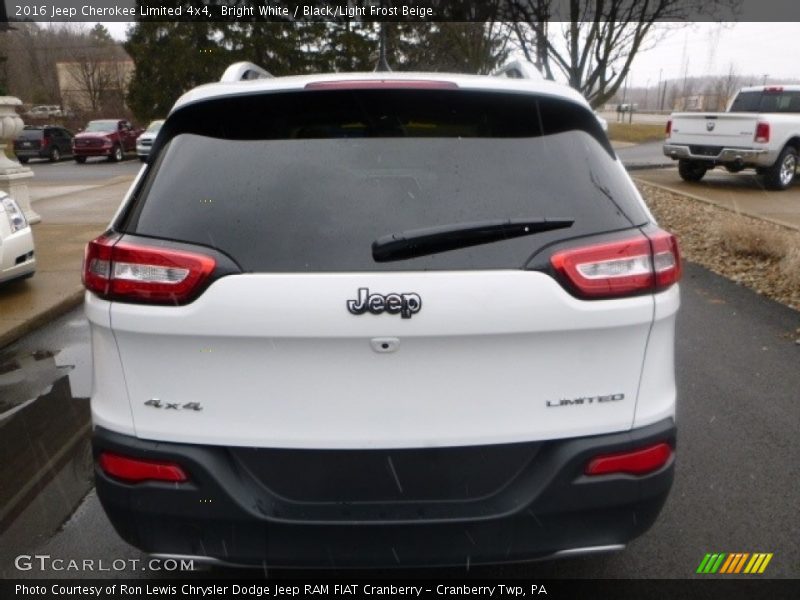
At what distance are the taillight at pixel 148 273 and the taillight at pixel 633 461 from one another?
1.27 metres

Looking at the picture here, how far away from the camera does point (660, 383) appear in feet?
7.47

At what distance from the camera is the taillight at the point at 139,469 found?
2135 millimetres

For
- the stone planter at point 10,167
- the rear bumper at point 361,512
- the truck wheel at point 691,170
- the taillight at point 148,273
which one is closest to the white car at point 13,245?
the stone planter at point 10,167

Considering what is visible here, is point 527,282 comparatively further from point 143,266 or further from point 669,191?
point 669,191

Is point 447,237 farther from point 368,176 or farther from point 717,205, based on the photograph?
point 717,205

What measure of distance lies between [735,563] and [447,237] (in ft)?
6.53

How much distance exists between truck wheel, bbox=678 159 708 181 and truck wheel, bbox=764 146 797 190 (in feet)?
4.84

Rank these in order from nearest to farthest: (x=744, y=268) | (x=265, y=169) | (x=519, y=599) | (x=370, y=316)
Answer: (x=370, y=316), (x=265, y=169), (x=519, y=599), (x=744, y=268)

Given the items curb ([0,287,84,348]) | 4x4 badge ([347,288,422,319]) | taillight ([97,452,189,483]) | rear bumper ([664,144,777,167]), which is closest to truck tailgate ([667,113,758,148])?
rear bumper ([664,144,777,167])

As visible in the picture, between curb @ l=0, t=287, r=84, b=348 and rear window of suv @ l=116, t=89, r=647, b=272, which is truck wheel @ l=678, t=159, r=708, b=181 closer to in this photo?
curb @ l=0, t=287, r=84, b=348

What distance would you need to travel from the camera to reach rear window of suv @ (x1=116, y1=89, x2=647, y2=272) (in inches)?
82.4

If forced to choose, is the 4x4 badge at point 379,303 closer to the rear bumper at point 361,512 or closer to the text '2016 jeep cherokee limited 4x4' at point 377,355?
the text '2016 jeep cherokee limited 4x4' at point 377,355

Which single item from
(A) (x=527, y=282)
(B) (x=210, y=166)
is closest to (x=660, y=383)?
(A) (x=527, y=282)

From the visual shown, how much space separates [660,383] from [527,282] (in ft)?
1.95
